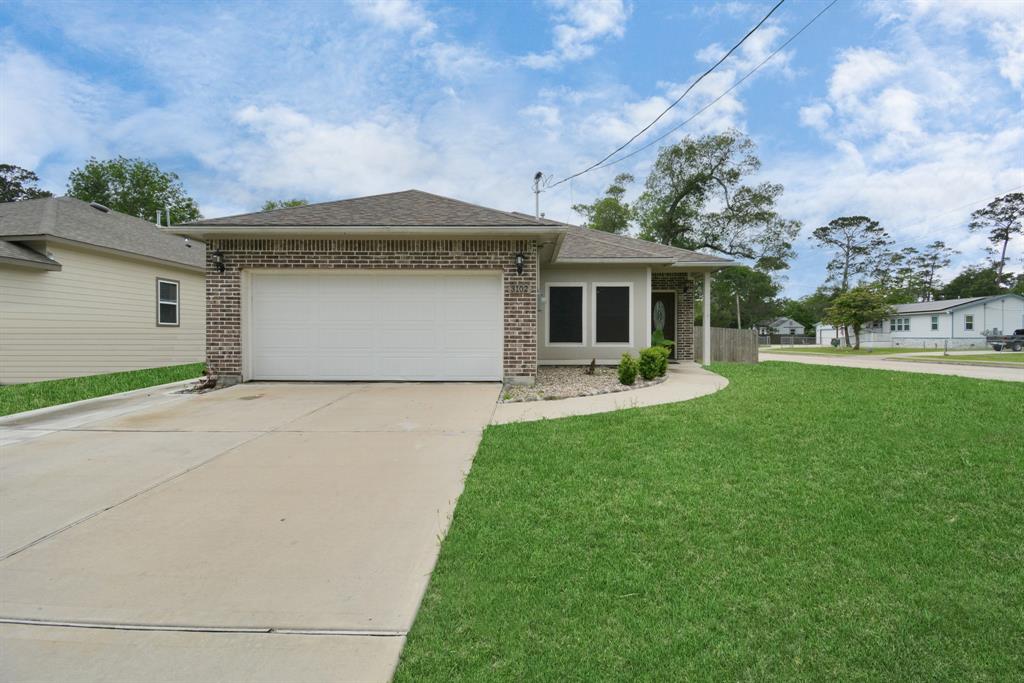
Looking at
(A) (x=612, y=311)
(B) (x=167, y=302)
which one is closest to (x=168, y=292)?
(B) (x=167, y=302)

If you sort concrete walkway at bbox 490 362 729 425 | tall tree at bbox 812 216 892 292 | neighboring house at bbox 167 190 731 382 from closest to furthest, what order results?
concrete walkway at bbox 490 362 729 425 < neighboring house at bbox 167 190 731 382 < tall tree at bbox 812 216 892 292

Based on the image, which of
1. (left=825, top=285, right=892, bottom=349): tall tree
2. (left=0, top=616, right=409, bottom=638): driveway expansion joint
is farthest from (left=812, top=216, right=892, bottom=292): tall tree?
(left=0, top=616, right=409, bottom=638): driveway expansion joint

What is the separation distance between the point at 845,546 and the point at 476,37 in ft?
44.3

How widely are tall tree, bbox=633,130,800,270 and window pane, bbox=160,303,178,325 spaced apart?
26.1 meters

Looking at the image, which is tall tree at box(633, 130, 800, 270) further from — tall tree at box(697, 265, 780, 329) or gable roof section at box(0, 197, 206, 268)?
gable roof section at box(0, 197, 206, 268)

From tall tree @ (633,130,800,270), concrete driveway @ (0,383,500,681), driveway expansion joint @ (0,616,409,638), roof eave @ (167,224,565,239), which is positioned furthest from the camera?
tall tree @ (633,130,800,270)

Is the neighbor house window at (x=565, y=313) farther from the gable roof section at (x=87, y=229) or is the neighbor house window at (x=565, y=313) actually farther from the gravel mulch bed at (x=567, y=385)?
the gable roof section at (x=87, y=229)

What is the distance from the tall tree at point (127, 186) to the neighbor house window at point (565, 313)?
95.1 ft

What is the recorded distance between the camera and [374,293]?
949 centimetres

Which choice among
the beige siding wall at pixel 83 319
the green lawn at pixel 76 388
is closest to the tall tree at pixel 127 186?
the beige siding wall at pixel 83 319

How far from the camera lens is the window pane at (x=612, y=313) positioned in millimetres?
12672

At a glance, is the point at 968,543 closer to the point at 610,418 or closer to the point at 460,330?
the point at 610,418

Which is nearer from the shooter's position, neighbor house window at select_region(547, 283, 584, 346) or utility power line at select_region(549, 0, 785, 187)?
utility power line at select_region(549, 0, 785, 187)

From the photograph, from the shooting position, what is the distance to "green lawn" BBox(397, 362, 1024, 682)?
1.97 m
